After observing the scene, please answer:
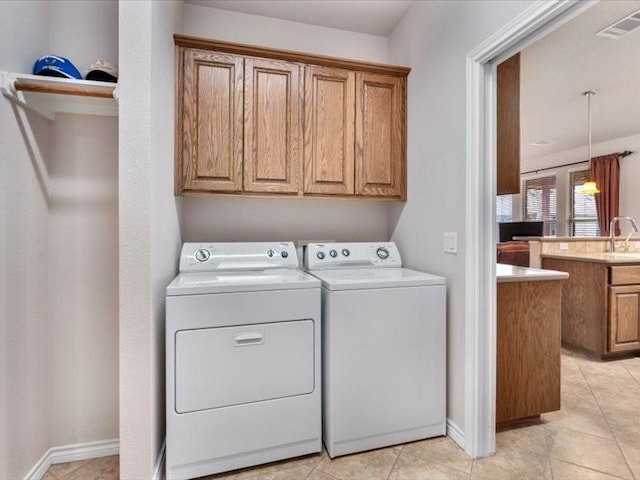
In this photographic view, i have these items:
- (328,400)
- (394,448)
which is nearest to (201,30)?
(328,400)

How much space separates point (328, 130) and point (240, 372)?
60.7 inches

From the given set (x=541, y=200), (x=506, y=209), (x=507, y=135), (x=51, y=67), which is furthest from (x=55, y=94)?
(x=506, y=209)

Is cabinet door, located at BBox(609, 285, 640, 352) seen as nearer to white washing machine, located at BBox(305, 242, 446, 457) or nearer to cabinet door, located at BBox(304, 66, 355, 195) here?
white washing machine, located at BBox(305, 242, 446, 457)

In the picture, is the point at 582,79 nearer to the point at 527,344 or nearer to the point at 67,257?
the point at 527,344

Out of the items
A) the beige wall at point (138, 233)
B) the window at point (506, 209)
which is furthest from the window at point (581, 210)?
the beige wall at point (138, 233)

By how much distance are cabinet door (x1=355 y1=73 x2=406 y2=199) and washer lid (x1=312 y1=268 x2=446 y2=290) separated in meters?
0.59

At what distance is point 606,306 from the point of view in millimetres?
2912

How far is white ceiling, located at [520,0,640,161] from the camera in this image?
246 cm

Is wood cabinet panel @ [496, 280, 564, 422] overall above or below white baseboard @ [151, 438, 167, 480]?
above

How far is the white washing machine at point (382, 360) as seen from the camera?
1.66 m

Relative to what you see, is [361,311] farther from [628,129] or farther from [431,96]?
[628,129]

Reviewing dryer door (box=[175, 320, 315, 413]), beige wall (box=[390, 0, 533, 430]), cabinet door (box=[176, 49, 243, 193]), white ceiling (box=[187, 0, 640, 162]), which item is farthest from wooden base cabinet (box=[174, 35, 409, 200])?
dryer door (box=[175, 320, 315, 413])

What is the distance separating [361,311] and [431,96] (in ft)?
4.47

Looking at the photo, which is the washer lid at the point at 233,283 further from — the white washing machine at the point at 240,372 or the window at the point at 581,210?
the window at the point at 581,210
